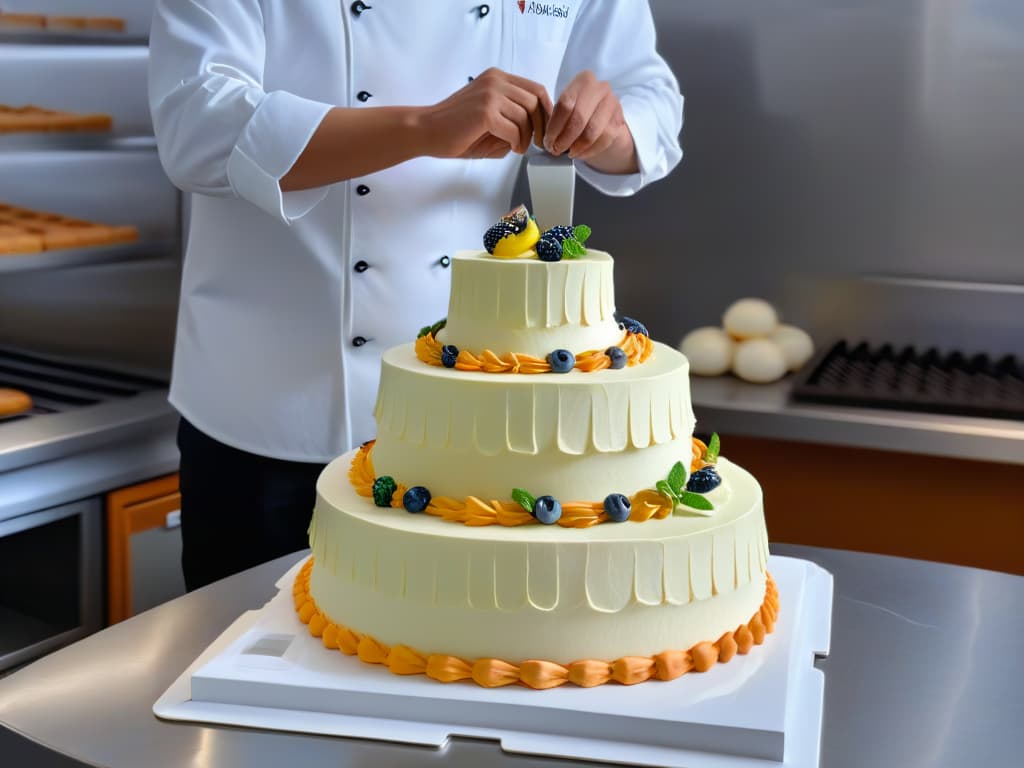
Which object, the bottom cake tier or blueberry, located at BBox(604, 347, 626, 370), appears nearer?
the bottom cake tier

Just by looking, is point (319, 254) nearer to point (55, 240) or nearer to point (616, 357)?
point (616, 357)

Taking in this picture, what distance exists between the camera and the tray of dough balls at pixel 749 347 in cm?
239

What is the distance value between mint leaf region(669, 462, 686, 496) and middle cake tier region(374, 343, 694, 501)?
3cm

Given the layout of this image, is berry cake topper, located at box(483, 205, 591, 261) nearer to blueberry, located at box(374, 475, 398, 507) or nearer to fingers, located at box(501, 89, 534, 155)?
fingers, located at box(501, 89, 534, 155)

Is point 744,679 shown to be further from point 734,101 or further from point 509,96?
point 734,101

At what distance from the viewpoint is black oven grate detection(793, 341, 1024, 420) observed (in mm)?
2139

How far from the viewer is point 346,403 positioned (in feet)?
5.44

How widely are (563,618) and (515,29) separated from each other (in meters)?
0.98

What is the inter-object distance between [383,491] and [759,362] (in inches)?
53.5

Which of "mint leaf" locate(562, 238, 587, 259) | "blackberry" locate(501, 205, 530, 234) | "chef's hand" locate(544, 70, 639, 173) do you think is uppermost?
"chef's hand" locate(544, 70, 639, 173)

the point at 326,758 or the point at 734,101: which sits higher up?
the point at 734,101

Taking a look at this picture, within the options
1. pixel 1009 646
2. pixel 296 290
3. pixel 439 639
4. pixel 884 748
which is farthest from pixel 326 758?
pixel 296 290

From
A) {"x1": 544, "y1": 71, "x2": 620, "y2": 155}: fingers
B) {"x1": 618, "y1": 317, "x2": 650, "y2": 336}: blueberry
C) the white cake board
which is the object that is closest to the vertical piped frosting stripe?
{"x1": 618, "y1": 317, "x2": 650, "y2": 336}: blueberry

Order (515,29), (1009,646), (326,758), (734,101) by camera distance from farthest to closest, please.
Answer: (734,101) < (515,29) < (1009,646) < (326,758)
